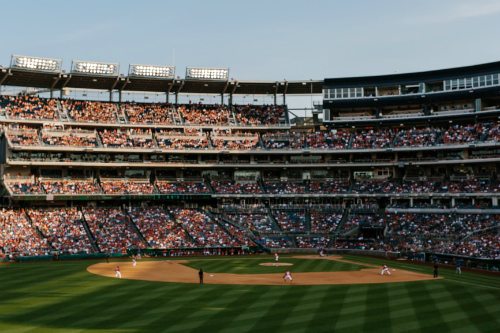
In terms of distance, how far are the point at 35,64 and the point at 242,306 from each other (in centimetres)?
6444

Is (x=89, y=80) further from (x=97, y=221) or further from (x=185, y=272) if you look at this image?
(x=185, y=272)

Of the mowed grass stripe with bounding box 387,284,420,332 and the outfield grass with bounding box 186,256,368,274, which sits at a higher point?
the mowed grass stripe with bounding box 387,284,420,332

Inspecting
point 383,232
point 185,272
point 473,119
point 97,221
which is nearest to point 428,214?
point 383,232

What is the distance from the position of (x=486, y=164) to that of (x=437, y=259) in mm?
28026

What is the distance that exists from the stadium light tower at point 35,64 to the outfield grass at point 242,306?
1781 inches

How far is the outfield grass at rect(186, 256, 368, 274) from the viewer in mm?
56250

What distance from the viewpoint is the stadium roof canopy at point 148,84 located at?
8556 cm

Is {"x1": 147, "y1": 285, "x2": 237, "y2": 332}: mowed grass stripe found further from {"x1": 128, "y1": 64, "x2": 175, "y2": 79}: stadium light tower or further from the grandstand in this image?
{"x1": 128, "y1": 64, "x2": 175, "y2": 79}: stadium light tower

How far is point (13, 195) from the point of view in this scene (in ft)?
247

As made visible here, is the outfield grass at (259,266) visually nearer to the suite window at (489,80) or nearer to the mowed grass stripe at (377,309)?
the mowed grass stripe at (377,309)

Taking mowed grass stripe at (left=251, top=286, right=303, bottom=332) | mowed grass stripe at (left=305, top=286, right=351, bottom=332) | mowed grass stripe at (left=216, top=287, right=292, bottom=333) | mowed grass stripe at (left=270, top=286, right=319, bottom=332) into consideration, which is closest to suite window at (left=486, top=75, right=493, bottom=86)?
mowed grass stripe at (left=305, top=286, right=351, bottom=332)

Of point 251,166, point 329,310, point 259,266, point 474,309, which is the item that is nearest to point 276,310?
point 329,310

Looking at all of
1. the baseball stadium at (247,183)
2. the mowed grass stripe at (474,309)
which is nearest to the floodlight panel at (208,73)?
the baseball stadium at (247,183)

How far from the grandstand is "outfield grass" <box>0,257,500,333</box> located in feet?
87.9
